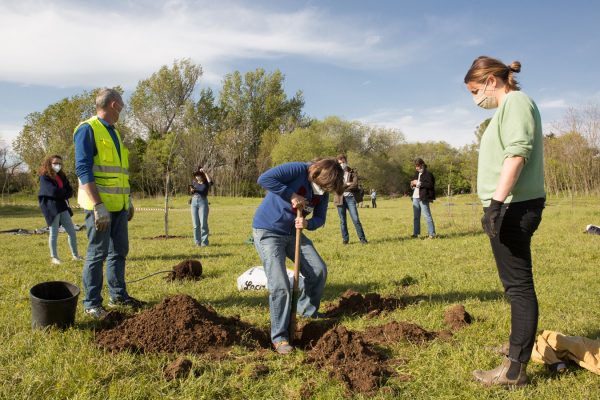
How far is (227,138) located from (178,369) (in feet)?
167

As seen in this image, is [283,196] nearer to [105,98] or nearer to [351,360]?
[351,360]

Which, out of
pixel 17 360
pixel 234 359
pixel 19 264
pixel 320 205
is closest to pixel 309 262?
pixel 320 205

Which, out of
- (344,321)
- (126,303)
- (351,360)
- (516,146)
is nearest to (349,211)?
(344,321)

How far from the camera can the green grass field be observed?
331 centimetres

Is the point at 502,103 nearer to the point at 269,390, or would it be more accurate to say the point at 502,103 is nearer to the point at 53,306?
the point at 269,390

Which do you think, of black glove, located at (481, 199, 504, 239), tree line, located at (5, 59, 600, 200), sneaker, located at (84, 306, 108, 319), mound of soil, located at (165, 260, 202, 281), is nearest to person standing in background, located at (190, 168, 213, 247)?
mound of soil, located at (165, 260, 202, 281)

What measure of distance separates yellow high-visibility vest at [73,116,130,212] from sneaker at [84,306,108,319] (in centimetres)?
111

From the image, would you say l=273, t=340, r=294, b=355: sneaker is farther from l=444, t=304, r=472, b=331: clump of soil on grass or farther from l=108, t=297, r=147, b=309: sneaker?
l=108, t=297, r=147, b=309: sneaker

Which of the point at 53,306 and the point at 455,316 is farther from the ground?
the point at 53,306

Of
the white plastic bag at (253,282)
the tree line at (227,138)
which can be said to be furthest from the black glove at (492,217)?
the tree line at (227,138)

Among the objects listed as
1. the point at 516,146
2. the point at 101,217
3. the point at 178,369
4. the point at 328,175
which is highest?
the point at 516,146

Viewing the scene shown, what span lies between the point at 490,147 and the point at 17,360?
157 inches

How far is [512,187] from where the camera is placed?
10.0 feet

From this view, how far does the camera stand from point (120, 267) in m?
5.60
